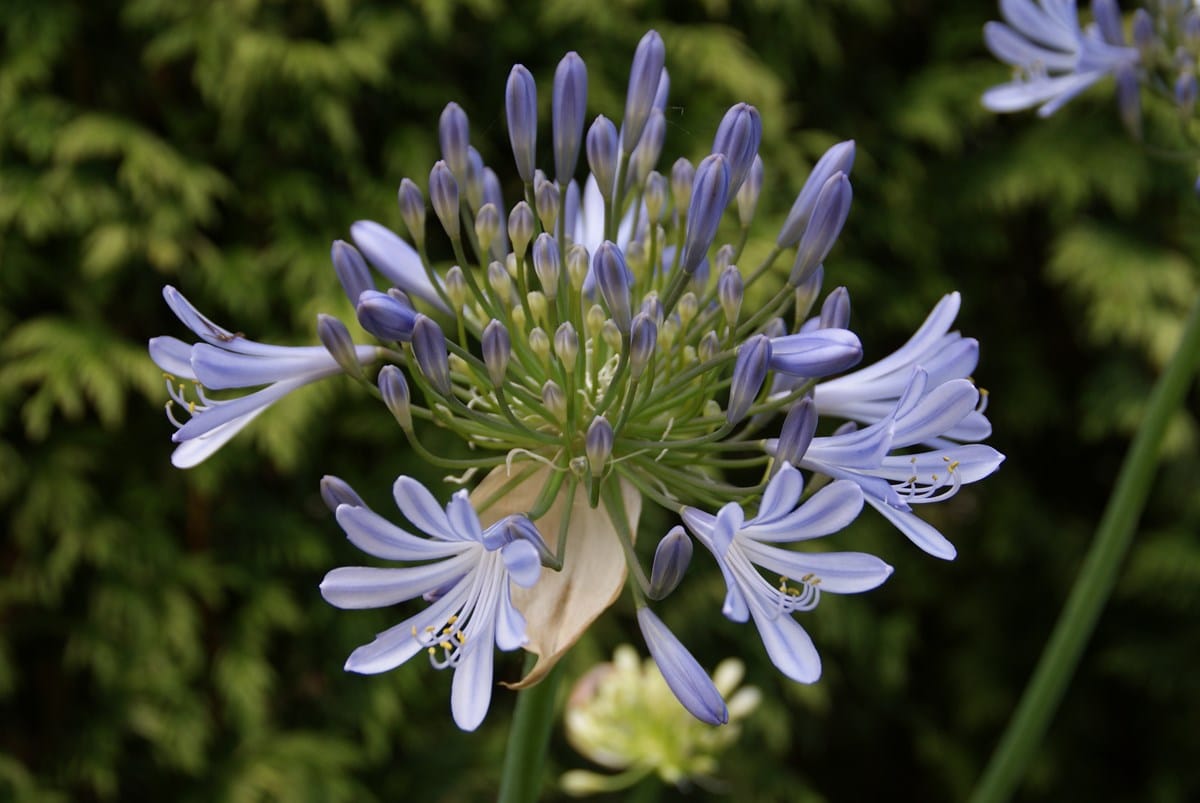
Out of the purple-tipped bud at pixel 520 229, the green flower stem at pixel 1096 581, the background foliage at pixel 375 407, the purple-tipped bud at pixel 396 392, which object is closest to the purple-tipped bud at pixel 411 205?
the purple-tipped bud at pixel 520 229

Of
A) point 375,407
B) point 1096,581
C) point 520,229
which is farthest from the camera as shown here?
point 375,407

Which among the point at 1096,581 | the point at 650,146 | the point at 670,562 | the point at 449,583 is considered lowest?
the point at 1096,581

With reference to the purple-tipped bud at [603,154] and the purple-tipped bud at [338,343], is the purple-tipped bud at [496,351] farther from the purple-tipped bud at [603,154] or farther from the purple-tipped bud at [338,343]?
the purple-tipped bud at [603,154]

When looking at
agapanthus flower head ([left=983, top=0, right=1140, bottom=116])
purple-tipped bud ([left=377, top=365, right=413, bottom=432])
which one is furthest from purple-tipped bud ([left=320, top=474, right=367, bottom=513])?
agapanthus flower head ([left=983, top=0, right=1140, bottom=116])

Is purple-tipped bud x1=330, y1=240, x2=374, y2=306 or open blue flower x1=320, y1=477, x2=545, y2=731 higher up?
purple-tipped bud x1=330, y1=240, x2=374, y2=306

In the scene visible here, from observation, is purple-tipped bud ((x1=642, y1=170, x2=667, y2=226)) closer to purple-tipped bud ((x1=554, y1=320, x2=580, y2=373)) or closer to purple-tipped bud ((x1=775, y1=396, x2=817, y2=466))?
purple-tipped bud ((x1=554, y1=320, x2=580, y2=373))

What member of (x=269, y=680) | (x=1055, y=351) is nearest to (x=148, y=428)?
(x=269, y=680)

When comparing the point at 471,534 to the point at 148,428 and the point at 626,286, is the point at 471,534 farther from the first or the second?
the point at 148,428

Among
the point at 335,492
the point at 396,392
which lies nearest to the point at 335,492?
the point at 335,492

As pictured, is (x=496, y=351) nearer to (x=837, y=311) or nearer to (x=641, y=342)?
(x=641, y=342)
